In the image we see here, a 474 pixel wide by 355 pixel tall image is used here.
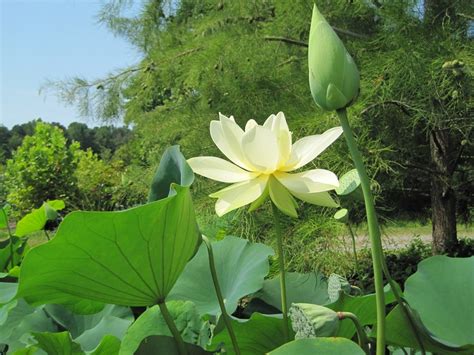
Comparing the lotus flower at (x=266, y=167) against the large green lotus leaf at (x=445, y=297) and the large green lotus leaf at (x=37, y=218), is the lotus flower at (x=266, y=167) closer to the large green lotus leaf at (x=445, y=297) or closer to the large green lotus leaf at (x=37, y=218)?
the large green lotus leaf at (x=445, y=297)

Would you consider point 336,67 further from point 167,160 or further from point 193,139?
point 193,139

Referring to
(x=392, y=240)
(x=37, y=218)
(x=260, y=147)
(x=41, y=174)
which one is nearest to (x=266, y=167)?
(x=260, y=147)

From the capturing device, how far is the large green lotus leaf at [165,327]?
1.17 ft

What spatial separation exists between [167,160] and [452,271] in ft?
0.70

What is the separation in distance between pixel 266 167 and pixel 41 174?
21.9 ft

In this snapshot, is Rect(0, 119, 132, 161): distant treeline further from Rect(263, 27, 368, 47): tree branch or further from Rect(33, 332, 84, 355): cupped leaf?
Rect(33, 332, 84, 355): cupped leaf

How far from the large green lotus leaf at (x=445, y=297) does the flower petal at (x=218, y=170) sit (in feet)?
0.45

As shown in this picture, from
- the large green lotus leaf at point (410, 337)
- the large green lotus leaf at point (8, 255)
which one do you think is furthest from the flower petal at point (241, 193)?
the large green lotus leaf at point (8, 255)

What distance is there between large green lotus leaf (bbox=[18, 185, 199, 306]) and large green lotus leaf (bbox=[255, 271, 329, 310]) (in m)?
0.18

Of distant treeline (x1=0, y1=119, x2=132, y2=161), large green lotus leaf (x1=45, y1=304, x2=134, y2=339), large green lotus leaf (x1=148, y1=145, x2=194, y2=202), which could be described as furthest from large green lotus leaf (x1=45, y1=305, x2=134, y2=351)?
distant treeline (x1=0, y1=119, x2=132, y2=161)

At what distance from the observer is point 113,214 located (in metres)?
0.29

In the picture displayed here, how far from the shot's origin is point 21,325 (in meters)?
0.51

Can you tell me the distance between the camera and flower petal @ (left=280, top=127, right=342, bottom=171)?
0.35 metres

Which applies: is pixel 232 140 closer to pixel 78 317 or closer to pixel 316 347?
pixel 316 347
